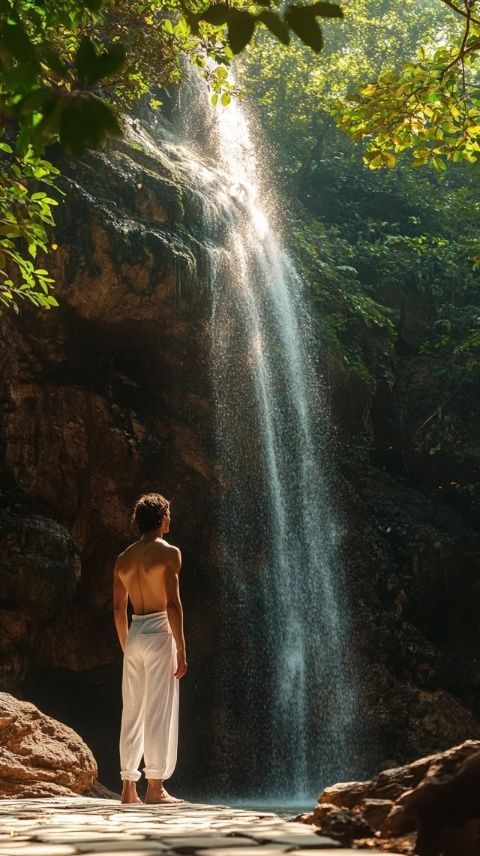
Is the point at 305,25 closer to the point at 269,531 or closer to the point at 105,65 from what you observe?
the point at 105,65

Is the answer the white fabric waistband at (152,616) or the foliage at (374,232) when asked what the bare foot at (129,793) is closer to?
the white fabric waistband at (152,616)

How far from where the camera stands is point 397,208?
59.9ft

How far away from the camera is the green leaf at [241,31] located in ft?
6.26

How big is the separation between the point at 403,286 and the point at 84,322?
7371 millimetres

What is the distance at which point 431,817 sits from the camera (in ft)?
7.91

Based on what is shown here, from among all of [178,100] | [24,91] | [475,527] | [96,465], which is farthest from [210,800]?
[178,100]

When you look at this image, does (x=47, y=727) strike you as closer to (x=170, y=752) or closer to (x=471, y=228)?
(x=170, y=752)

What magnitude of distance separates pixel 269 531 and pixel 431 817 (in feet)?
31.4

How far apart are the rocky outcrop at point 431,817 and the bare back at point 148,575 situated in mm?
2244

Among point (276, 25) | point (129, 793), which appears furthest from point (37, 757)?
point (276, 25)

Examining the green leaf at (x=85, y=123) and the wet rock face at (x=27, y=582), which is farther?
the wet rock face at (x=27, y=582)

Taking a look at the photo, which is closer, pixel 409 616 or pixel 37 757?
pixel 37 757

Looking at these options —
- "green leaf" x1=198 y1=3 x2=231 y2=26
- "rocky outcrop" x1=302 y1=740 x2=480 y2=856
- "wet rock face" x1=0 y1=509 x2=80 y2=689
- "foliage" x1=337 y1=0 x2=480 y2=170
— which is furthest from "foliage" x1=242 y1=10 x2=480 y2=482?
"green leaf" x1=198 y1=3 x2=231 y2=26

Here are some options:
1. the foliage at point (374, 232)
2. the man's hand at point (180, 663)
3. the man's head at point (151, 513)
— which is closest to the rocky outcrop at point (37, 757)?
the man's hand at point (180, 663)
